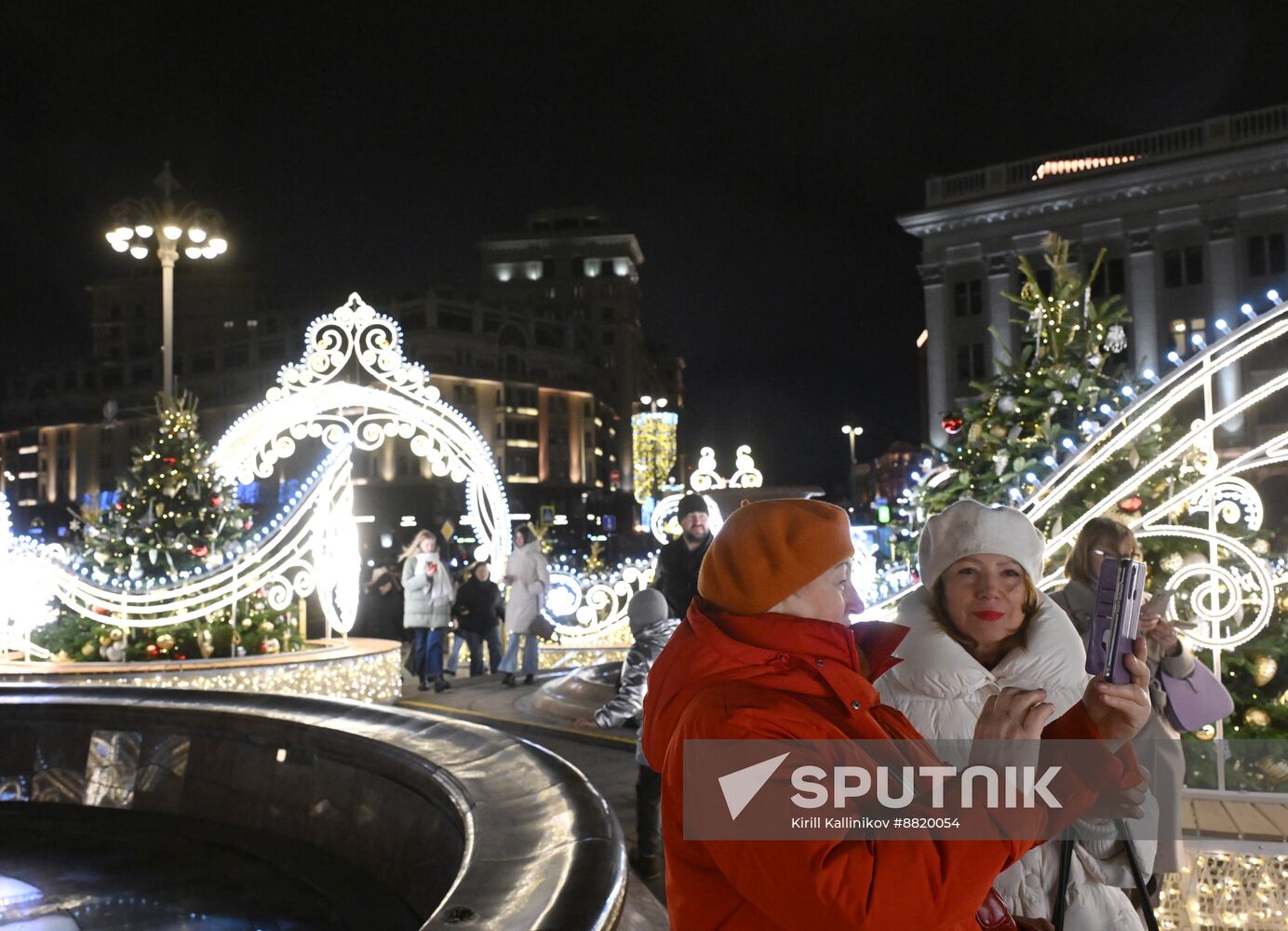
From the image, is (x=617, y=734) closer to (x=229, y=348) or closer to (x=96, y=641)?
(x=96, y=641)

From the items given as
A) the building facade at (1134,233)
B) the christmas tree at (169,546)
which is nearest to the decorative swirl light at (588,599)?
the christmas tree at (169,546)

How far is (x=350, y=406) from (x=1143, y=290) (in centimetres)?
3596

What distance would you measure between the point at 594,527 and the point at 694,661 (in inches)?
2657

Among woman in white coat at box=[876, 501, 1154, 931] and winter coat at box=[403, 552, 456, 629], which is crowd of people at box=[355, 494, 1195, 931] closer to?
woman in white coat at box=[876, 501, 1154, 931]

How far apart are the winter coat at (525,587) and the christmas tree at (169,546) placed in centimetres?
235

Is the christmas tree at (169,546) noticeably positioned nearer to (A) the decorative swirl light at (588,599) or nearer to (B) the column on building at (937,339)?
(A) the decorative swirl light at (588,599)

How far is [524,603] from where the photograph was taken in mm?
12695

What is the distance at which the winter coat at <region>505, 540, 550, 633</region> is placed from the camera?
41.7ft

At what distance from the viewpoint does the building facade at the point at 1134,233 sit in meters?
38.3

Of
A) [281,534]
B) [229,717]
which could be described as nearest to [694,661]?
[229,717]

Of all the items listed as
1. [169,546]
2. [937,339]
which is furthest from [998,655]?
[937,339]

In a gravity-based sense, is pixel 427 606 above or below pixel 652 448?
below

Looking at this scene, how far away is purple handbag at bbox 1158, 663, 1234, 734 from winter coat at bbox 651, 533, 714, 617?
418 cm

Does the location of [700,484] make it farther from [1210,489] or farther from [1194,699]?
[1194,699]
